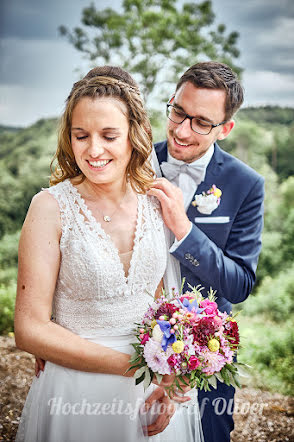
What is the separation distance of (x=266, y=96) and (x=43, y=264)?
266 inches

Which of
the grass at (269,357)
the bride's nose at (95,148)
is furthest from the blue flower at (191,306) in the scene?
the grass at (269,357)

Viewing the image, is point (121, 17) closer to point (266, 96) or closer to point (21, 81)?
point (21, 81)

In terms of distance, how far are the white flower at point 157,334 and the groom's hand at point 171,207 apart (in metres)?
0.65

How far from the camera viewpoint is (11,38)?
6.56m

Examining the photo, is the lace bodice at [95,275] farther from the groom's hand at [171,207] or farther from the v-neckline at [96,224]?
the groom's hand at [171,207]

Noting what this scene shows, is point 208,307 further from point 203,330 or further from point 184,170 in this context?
point 184,170

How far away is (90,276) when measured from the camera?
6.20ft

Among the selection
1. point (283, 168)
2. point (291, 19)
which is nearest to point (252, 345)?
point (283, 168)

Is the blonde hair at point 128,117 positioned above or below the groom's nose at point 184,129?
below

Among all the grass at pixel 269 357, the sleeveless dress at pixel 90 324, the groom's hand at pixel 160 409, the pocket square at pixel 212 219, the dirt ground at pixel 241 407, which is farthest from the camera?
the grass at pixel 269 357

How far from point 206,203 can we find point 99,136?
3.22 ft

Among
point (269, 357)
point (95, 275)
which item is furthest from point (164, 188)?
point (269, 357)

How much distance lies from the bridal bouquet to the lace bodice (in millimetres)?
167

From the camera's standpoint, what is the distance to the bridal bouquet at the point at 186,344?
1.70 m
